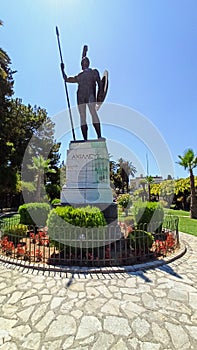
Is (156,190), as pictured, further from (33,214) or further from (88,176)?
(88,176)

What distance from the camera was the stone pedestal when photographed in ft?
23.3

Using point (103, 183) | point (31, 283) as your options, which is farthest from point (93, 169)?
point (31, 283)

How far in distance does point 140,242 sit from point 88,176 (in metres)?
2.96

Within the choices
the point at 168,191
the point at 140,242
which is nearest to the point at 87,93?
the point at 140,242

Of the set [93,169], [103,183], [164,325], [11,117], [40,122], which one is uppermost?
[40,122]

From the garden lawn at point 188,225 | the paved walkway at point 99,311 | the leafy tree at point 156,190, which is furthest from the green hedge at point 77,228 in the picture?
the leafy tree at point 156,190

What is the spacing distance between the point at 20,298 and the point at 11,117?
2061cm

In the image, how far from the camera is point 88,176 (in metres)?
7.34

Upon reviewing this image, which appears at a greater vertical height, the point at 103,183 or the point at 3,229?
the point at 103,183

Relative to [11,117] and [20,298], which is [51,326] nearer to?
[20,298]

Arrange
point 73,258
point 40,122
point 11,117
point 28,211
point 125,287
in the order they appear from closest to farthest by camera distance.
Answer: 1. point 125,287
2. point 73,258
3. point 28,211
4. point 11,117
5. point 40,122

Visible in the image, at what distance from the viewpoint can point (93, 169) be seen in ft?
24.1

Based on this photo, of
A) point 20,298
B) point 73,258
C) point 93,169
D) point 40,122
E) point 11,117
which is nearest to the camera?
point 20,298

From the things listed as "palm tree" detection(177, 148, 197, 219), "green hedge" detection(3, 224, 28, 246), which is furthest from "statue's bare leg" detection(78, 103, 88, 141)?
"palm tree" detection(177, 148, 197, 219)
